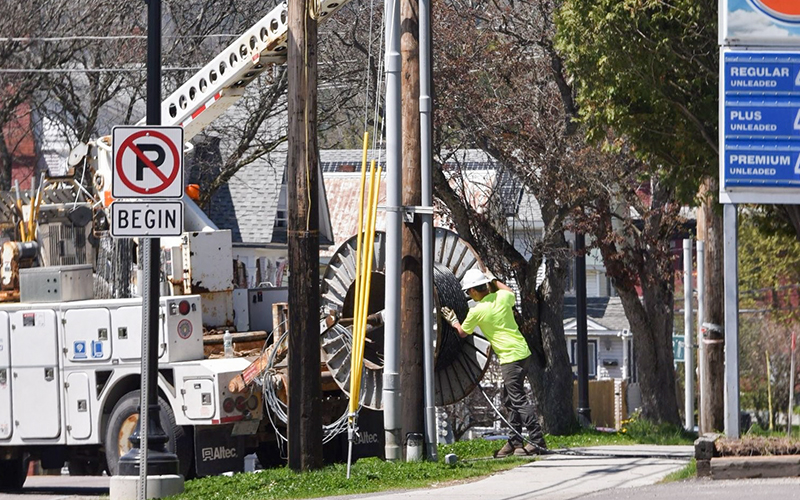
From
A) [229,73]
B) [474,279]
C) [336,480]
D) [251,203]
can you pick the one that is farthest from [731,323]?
[251,203]

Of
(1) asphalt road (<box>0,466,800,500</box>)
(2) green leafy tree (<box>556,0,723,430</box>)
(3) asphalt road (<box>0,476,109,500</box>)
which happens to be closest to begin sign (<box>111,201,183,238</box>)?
(1) asphalt road (<box>0,466,800,500</box>)

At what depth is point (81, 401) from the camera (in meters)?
15.5

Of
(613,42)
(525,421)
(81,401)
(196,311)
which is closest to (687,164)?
(613,42)

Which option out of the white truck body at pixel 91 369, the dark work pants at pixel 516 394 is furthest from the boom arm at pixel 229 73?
the dark work pants at pixel 516 394

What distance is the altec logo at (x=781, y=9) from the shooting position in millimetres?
11203

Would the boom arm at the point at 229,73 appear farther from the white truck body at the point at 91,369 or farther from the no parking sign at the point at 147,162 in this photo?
the no parking sign at the point at 147,162

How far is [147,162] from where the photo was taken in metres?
11.4

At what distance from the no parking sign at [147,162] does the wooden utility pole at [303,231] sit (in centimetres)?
188

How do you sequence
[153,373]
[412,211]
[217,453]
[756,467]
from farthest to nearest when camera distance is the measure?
[217,453]
[412,211]
[153,373]
[756,467]

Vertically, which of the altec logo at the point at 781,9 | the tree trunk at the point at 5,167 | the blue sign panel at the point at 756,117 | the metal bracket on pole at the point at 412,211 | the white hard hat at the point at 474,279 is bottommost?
the white hard hat at the point at 474,279

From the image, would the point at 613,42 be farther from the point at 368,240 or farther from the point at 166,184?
the point at 166,184

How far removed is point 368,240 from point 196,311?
100 inches

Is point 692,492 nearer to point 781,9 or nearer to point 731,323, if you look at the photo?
point 731,323

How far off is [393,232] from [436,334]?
5.46 feet
